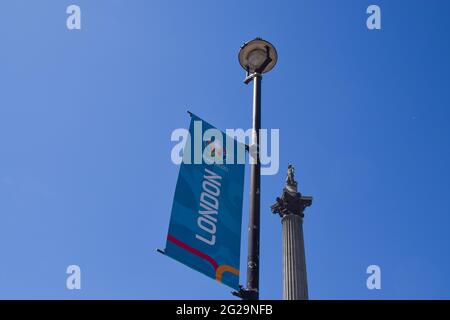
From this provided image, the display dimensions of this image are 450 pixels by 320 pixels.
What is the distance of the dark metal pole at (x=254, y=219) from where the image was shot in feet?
32.2

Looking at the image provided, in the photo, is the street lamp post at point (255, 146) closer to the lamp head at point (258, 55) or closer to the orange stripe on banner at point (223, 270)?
the lamp head at point (258, 55)

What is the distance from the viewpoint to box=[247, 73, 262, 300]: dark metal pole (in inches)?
386

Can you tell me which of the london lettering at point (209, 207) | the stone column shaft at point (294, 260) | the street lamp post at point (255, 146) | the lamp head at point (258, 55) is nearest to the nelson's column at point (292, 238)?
the stone column shaft at point (294, 260)

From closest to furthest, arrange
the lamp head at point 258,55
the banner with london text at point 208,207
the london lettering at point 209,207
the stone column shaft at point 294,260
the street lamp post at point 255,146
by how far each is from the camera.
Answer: the banner with london text at point 208,207
the street lamp post at point 255,146
the london lettering at point 209,207
the lamp head at point 258,55
the stone column shaft at point 294,260

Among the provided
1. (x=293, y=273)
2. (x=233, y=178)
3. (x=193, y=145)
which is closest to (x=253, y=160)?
(x=233, y=178)

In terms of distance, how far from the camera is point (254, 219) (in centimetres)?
1045

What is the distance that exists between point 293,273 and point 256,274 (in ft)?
59.3

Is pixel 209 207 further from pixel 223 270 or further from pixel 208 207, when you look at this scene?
pixel 223 270

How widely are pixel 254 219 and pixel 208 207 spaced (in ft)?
2.90

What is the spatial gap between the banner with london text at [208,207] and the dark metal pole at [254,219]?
0.27m

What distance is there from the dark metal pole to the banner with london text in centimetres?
27

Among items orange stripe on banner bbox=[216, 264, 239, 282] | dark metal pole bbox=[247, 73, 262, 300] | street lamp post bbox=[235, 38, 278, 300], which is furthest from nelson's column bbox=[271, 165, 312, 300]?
orange stripe on banner bbox=[216, 264, 239, 282]

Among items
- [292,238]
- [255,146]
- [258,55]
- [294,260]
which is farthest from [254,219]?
[292,238]
